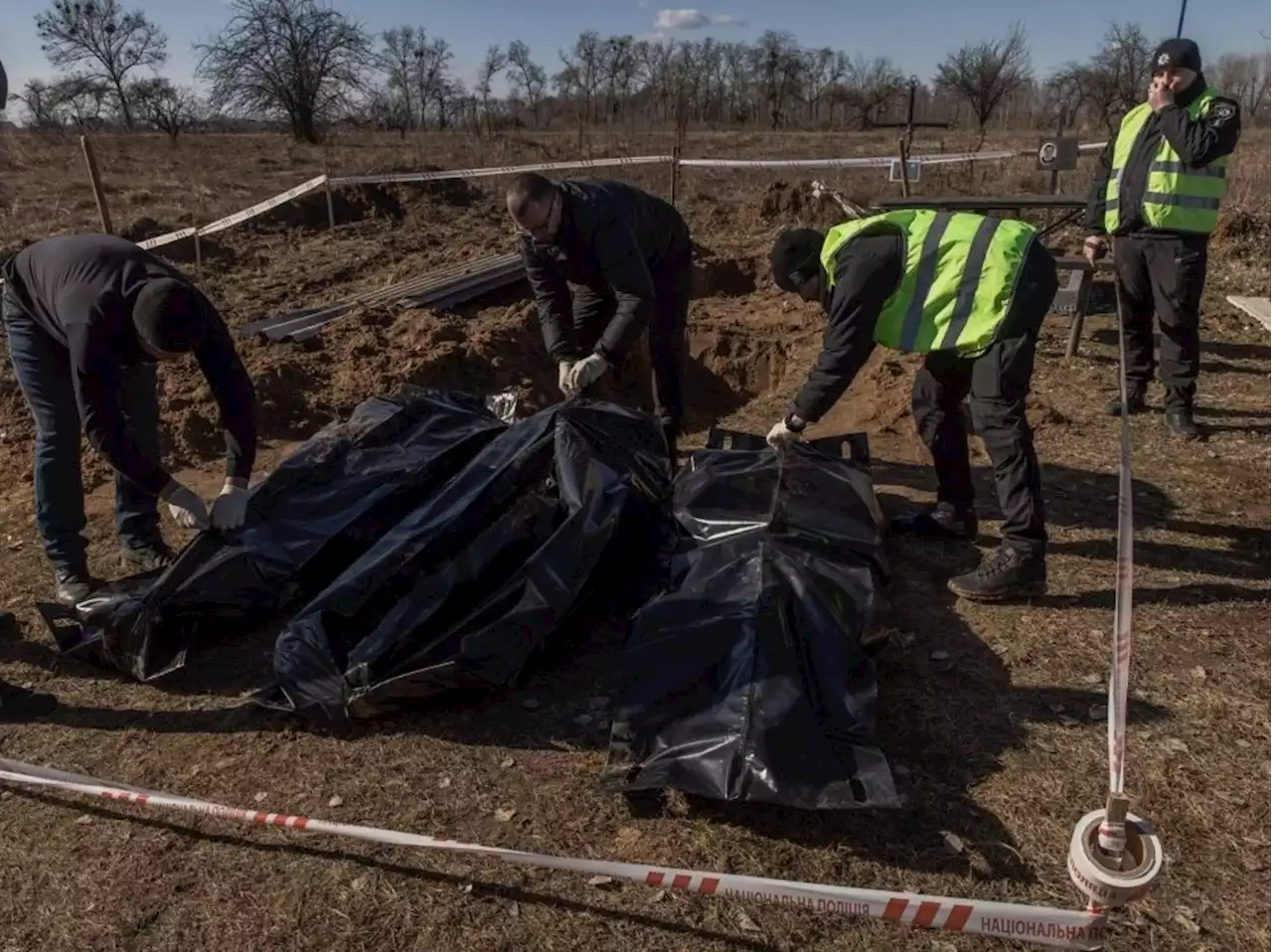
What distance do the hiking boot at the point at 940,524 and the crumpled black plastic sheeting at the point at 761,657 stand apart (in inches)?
20.8

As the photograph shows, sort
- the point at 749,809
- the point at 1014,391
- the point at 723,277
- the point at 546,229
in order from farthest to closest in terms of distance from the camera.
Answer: the point at 723,277 < the point at 546,229 < the point at 1014,391 < the point at 749,809

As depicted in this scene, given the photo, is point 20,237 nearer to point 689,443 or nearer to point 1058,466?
point 689,443

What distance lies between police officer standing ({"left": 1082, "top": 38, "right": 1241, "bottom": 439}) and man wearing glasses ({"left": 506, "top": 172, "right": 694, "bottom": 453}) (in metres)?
2.04

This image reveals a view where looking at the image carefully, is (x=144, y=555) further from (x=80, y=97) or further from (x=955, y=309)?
(x=80, y=97)

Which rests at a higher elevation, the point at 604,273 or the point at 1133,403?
the point at 604,273

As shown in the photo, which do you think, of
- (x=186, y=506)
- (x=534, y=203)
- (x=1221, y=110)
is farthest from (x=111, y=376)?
(x=1221, y=110)

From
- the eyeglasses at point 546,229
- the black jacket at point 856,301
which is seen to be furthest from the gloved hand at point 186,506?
the black jacket at point 856,301

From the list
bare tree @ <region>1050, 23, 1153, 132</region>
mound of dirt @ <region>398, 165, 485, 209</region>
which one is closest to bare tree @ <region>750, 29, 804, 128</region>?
bare tree @ <region>1050, 23, 1153, 132</region>

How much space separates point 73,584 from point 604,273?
236 cm

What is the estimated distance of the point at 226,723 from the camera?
296 centimetres

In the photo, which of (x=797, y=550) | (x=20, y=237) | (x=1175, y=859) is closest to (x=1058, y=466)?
(x=797, y=550)

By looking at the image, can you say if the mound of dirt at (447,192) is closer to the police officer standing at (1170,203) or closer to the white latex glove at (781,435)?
the police officer standing at (1170,203)

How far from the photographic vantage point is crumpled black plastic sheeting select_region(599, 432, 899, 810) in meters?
2.34

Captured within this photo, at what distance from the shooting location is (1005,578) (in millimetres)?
3354
